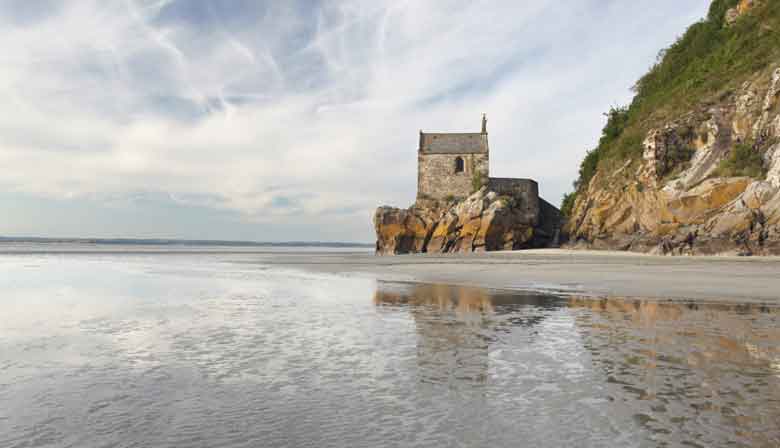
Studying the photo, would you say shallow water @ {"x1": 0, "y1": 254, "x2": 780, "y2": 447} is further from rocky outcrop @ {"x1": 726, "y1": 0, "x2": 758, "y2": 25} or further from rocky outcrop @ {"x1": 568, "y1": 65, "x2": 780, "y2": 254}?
rocky outcrop @ {"x1": 726, "y1": 0, "x2": 758, "y2": 25}

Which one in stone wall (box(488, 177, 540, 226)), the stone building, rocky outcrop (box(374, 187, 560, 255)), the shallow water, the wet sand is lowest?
the shallow water

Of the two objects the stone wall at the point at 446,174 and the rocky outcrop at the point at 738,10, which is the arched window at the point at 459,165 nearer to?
the stone wall at the point at 446,174

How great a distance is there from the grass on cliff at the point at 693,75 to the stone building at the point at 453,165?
9338 millimetres

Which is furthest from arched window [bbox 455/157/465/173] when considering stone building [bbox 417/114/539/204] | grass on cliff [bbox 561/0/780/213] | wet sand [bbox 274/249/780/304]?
wet sand [bbox 274/249/780/304]

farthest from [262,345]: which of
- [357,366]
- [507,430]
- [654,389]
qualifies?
[654,389]

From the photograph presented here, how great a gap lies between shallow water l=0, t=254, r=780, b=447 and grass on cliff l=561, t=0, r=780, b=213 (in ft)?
83.9

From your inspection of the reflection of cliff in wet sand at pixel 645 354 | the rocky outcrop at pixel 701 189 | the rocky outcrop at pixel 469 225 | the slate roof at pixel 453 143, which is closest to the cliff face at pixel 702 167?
the rocky outcrop at pixel 701 189

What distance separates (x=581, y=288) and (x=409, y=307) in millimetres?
5987

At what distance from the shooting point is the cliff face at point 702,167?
25.2 m

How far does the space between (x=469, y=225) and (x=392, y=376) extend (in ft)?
136

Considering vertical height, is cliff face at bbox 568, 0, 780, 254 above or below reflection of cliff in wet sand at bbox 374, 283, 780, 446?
above

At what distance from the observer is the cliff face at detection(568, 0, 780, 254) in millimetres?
25172

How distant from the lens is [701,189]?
2834cm

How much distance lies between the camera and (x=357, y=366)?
227 inches
